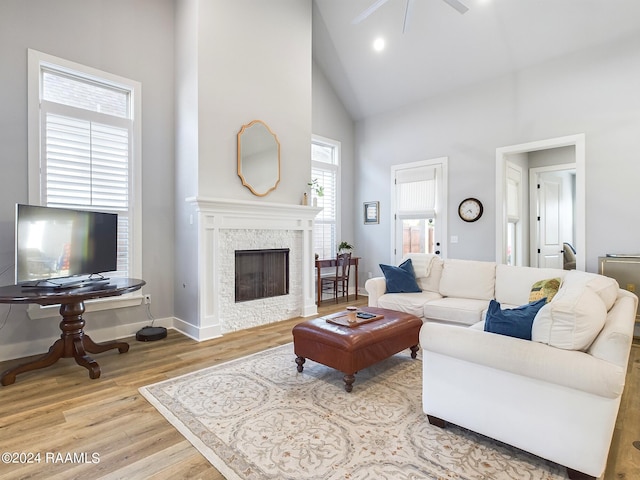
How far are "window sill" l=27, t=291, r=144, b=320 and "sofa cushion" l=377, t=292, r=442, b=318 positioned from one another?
290 cm

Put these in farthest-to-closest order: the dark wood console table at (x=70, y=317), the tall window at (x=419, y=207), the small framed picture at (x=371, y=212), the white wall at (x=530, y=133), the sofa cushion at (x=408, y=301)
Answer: the small framed picture at (x=371, y=212) < the tall window at (x=419, y=207) < the white wall at (x=530, y=133) < the sofa cushion at (x=408, y=301) < the dark wood console table at (x=70, y=317)

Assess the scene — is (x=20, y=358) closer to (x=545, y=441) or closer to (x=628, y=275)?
(x=545, y=441)

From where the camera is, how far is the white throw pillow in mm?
1695

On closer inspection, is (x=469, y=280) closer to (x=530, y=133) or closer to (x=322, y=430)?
(x=530, y=133)

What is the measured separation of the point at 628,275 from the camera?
12.6 feet

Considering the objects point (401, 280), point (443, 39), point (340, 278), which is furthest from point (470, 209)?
point (443, 39)

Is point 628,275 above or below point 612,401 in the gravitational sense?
above

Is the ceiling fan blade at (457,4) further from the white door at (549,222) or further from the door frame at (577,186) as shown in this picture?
the white door at (549,222)

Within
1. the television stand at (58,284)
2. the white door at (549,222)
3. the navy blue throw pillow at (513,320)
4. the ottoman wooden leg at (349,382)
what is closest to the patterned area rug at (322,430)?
the ottoman wooden leg at (349,382)

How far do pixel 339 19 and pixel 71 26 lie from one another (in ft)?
11.8

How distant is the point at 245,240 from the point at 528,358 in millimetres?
3388

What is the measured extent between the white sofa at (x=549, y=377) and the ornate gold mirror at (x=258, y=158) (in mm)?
3042

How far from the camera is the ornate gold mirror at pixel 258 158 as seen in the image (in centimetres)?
433

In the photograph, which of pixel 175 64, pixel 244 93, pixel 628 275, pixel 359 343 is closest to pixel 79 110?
pixel 175 64
